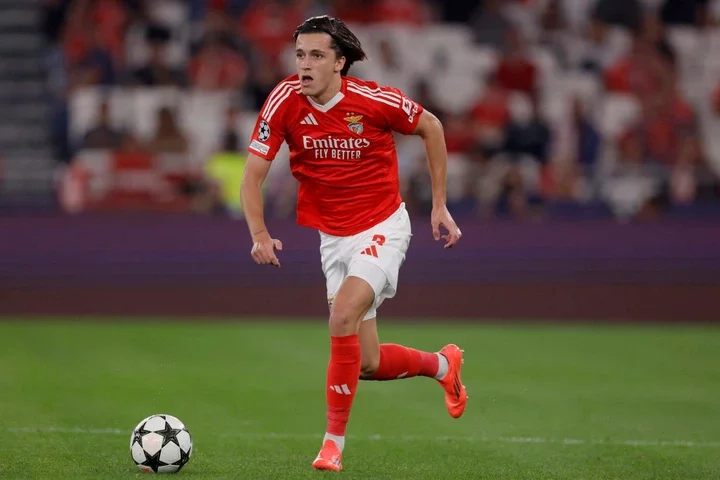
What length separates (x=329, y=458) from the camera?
20.1ft

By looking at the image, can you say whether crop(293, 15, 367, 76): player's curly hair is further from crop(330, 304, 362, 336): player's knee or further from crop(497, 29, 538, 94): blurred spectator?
crop(497, 29, 538, 94): blurred spectator

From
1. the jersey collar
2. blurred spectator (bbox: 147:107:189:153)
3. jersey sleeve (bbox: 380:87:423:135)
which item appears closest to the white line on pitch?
jersey sleeve (bbox: 380:87:423:135)

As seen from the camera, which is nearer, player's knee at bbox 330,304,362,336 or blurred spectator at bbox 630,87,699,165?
player's knee at bbox 330,304,362,336

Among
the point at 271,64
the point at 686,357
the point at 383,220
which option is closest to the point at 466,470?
the point at 383,220

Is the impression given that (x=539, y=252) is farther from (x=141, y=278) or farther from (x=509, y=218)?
(x=141, y=278)

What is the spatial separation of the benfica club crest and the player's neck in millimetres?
145

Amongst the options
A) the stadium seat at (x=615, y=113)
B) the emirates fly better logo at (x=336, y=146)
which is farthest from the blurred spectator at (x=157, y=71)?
the emirates fly better logo at (x=336, y=146)

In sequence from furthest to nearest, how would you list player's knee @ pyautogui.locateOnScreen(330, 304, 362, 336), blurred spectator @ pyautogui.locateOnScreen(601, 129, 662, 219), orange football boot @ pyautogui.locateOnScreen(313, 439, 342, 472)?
1. blurred spectator @ pyautogui.locateOnScreen(601, 129, 662, 219)
2. player's knee @ pyautogui.locateOnScreen(330, 304, 362, 336)
3. orange football boot @ pyautogui.locateOnScreen(313, 439, 342, 472)

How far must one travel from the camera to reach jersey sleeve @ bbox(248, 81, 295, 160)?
21.0 ft

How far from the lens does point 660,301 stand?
573 inches

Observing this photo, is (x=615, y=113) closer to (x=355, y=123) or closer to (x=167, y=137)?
(x=167, y=137)

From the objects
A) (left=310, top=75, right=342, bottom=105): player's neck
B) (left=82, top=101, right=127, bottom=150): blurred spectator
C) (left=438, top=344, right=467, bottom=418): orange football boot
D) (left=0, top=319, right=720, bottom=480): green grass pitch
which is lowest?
(left=0, top=319, right=720, bottom=480): green grass pitch

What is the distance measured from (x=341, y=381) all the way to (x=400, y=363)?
71 centimetres

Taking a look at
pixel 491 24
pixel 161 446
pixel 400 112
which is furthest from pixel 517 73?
pixel 161 446
